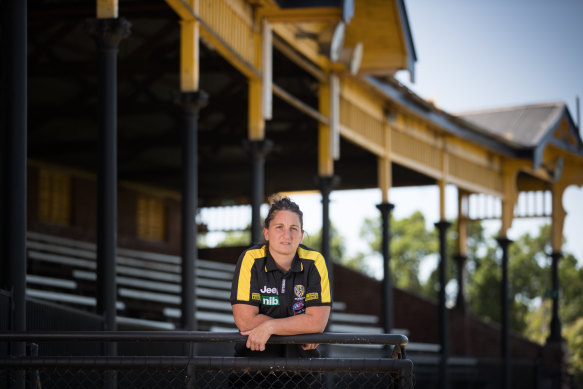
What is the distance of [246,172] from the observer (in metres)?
26.1

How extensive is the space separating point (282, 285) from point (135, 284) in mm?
14067

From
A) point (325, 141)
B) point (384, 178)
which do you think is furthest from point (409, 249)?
point (325, 141)

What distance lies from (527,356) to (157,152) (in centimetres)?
1128

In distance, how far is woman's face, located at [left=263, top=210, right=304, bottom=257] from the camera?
17.9 ft

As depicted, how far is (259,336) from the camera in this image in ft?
17.4

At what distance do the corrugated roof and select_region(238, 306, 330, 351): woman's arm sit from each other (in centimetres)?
1924

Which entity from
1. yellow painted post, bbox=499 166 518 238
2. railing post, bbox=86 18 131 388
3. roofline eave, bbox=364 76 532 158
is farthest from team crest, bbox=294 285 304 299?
yellow painted post, bbox=499 166 518 238

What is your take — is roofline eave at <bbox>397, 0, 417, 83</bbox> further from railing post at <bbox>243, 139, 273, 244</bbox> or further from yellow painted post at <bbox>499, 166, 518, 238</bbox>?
yellow painted post at <bbox>499, 166, 518, 238</bbox>

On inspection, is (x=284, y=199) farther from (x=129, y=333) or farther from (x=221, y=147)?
(x=221, y=147)

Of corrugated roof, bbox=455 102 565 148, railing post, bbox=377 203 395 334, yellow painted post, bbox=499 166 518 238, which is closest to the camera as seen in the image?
railing post, bbox=377 203 395 334

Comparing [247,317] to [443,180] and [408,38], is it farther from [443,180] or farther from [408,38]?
[443,180]

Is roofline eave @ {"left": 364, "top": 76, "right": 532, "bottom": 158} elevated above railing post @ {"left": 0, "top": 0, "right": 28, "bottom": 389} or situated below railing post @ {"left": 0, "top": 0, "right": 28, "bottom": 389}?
above

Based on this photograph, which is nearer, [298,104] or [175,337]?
[175,337]

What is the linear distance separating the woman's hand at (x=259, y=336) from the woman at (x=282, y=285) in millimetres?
71
